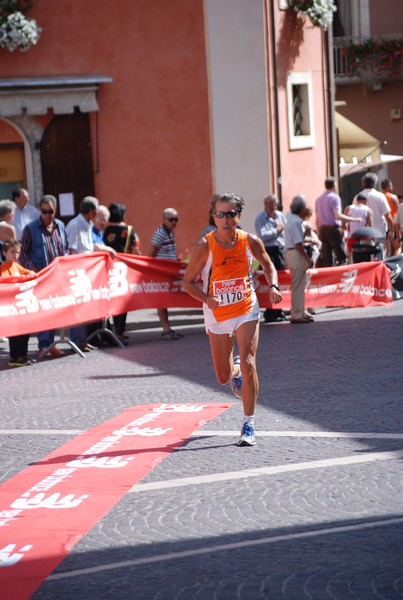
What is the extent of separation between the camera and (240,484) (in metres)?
8.48

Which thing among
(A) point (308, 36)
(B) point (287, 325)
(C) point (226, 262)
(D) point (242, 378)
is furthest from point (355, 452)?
(A) point (308, 36)

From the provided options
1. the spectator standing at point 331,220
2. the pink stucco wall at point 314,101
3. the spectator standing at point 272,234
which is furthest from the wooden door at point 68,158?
the spectator standing at point 272,234

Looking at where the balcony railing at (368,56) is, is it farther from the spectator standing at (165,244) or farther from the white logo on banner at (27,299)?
the white logo on banner at (27,299)

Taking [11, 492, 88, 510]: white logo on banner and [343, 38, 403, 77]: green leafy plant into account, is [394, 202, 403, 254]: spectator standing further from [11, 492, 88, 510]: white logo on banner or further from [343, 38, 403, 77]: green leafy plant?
[11, 492, 88, 510]: white logo on banner

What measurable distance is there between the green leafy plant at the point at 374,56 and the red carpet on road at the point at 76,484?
3049 centimetres

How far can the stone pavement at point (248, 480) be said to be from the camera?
20.9ft

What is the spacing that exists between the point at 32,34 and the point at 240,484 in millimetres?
16442

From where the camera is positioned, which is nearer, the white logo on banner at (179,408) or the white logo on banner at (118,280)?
the white logo on banner at (179,408)

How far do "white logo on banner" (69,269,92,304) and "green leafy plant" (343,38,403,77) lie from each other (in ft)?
84.1

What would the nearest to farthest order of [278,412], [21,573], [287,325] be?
[21,573] < [278,412] < [287,325]

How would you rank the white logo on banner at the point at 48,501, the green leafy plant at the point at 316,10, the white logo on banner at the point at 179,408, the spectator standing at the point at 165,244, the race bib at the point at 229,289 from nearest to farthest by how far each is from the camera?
the white logo on banner at the point at 48,501
the race bib at the point at 229,289
the white logo on banner at the point at 179,408
the spectator standing at the point at 165,244
the green leafy plant at the point at 316,10

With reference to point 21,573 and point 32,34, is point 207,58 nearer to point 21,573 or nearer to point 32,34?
point 32,34

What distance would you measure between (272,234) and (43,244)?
4.23 m

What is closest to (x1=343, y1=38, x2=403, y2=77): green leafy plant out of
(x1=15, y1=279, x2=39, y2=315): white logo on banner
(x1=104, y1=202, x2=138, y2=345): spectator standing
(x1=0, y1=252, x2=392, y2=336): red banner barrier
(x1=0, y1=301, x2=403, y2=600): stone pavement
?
(x1=0, y1=252, x2=392, y2=336): red banner barrier
